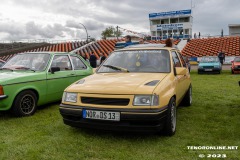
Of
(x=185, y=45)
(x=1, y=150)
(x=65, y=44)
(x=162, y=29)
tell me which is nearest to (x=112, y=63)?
(x=1, y=150)

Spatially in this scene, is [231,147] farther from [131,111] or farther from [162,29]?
[162,29]

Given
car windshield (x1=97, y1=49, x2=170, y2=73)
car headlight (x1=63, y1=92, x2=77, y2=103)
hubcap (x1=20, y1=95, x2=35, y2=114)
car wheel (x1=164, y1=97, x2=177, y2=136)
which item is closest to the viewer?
car wheel (x1=164, y1=97, x2=177, y2=136)

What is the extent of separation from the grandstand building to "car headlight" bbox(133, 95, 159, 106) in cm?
4443

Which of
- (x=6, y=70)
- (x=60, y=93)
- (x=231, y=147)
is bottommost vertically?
(x=231, y=147)

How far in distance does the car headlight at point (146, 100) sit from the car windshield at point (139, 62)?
115cm

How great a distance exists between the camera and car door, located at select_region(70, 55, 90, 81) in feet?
24.1

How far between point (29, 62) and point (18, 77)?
3.53 feet

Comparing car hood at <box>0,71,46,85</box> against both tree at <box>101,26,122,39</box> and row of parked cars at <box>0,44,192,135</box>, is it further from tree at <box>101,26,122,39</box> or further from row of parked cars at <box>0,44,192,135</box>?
tree at <box>101,26,122,39</box>

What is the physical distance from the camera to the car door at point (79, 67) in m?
7.36

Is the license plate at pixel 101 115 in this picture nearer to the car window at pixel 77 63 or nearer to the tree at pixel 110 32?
the car window at pixel 77 63

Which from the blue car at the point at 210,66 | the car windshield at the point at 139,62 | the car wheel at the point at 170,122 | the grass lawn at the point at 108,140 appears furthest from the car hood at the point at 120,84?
the blue car at the point at 210,66

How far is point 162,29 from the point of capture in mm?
49625

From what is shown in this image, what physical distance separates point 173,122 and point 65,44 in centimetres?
4282

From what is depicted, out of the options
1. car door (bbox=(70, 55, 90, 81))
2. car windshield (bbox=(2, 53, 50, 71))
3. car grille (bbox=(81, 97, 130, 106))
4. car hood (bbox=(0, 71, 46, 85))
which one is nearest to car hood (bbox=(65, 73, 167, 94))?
car grille (bbox=(81, 97, 130, 106))
